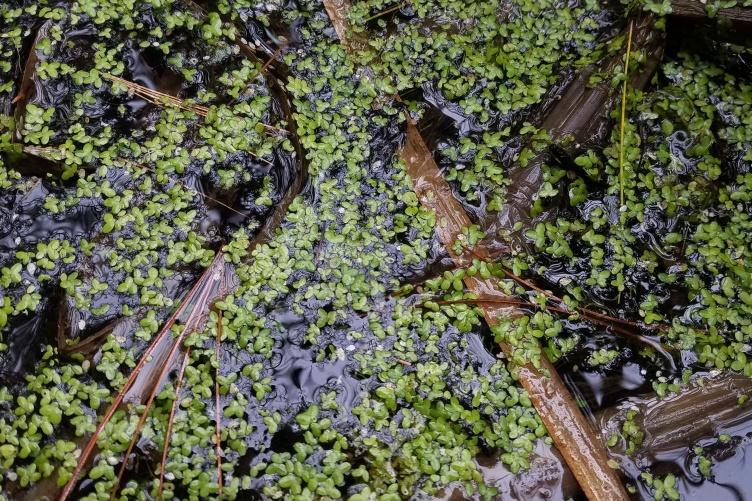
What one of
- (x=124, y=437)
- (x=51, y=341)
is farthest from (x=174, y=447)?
(x=51, y=341)

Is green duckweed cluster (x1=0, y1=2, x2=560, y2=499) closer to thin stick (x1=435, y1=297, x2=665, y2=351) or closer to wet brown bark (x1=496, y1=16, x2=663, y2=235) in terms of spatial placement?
thin stick (x1=435, y1=297, x2=665, y2=351)

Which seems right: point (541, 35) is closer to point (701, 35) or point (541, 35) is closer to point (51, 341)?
point (701, 35)

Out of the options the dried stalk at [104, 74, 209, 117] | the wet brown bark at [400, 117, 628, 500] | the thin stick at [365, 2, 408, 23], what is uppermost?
the thin stick at [365, 2, 408, 23]

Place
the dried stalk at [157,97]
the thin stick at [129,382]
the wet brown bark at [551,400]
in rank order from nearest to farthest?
the thin stick at [129,382]
the wet brown bark at [551,400]
the dried stalk at [157,97]

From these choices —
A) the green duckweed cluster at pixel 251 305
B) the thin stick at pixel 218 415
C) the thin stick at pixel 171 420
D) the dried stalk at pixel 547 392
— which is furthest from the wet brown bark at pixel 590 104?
the thin stick at pixel 171 420

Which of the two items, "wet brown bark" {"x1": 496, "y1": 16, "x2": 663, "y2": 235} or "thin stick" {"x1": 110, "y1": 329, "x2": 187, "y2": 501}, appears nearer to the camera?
"thin stick" {"x1": 110, "y1": 329, "x2": 187, "y2": 501}

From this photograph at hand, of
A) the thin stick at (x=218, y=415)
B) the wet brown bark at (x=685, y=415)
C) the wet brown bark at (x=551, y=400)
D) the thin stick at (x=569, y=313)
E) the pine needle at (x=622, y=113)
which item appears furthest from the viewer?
the pine needle at (x=622, y=113)

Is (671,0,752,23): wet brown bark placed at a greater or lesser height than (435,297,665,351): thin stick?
greater

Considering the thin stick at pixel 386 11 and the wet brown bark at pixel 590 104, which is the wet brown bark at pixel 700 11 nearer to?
the wet brown bark at pixel 590 104

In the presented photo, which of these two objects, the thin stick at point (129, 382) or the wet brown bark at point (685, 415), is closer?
the thin stick at point (129, 382)

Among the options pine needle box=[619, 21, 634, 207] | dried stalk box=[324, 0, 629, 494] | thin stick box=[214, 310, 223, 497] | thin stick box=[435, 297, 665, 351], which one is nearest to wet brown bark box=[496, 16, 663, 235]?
pine needle box=[619, 21, 634, 207]

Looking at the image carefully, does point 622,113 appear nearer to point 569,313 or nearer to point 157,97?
point 569,313
